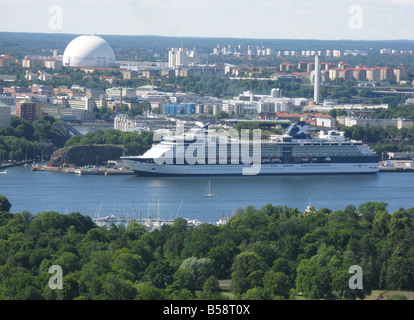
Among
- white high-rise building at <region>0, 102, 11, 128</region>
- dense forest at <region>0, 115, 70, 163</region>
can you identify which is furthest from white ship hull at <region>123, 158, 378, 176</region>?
white high-rise building at <region>0, 102, 11, 128</region>

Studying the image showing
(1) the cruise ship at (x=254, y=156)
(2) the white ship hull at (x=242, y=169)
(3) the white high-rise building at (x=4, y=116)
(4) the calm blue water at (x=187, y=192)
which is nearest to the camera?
(4) the calm blue water at (x=187, y=192)

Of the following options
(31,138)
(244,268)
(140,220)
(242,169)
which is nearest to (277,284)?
(244,268)

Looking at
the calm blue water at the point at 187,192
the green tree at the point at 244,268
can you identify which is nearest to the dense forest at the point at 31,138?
the calm blue water at the point at 187,192

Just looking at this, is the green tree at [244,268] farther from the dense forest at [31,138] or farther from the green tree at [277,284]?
the dense forest at [31,138]

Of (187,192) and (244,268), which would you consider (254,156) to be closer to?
(187,192)

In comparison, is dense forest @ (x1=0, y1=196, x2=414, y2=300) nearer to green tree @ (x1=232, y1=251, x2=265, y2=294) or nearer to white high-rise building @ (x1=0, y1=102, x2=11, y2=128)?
green tree @ (x1=232, y1=251, x2=265, y2=294)
